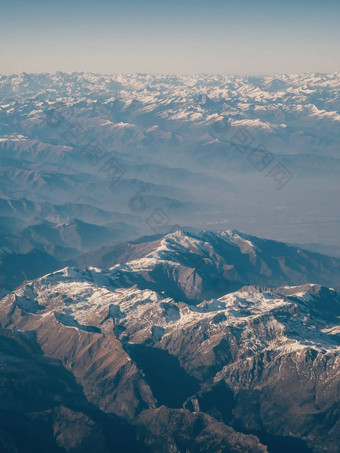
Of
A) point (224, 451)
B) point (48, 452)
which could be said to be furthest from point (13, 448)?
point (224, 451)

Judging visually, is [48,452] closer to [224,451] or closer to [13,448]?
[13,448]

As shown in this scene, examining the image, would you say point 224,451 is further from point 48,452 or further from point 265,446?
point 48,452

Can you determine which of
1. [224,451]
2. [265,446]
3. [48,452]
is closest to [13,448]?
[48,452]

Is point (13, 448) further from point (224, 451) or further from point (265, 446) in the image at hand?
point (265, 446)

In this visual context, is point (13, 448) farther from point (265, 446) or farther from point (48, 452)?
point (265, 446)
